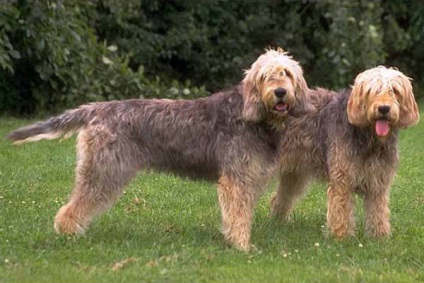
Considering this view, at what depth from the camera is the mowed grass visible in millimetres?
6828

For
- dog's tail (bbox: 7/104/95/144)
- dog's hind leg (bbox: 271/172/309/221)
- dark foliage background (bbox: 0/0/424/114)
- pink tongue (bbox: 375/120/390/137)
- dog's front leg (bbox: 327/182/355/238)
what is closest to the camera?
pink tongue (bbox: 375/120/390/137)

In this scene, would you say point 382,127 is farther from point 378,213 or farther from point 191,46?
point 191,46

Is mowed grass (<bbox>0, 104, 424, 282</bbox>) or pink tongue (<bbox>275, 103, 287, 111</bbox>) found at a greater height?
pink tongue (<bbox>275, 103, 287, 111</bbox>)

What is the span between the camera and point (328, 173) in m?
A: 8.25

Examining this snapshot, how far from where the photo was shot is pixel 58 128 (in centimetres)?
791

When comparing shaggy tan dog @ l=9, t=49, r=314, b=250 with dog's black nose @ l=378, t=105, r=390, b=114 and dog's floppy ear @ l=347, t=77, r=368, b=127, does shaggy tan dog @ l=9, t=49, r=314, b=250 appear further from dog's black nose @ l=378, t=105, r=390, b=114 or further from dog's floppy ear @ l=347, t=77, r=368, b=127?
dog's black nose @ l=378, t=105, r=390, b=114

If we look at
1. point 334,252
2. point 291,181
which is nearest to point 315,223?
point 291,181

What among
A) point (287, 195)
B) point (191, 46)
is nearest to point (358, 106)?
point (287, 195)

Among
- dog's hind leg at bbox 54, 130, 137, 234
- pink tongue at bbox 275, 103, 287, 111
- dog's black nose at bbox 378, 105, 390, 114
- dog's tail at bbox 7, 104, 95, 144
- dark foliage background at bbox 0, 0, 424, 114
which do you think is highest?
pink tongue at bbox 275, 103, 287, 111

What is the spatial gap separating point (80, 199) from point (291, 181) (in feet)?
7.08

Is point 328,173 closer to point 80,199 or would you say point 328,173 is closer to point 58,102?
point 80,199

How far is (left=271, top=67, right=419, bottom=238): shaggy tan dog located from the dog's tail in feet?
5.62

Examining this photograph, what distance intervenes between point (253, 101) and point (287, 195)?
1.71 m

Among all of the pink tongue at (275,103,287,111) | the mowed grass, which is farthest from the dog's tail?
the pink tongue at (275,103,287,111)
